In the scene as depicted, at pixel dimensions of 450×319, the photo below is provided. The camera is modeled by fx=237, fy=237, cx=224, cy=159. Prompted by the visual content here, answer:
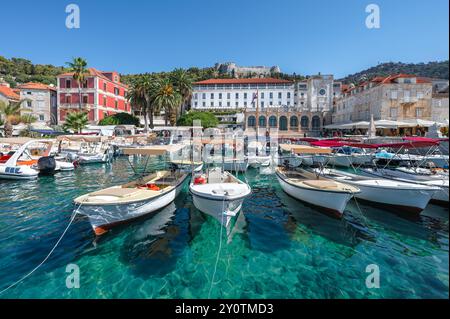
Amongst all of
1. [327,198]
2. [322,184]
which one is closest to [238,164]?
[322,184]

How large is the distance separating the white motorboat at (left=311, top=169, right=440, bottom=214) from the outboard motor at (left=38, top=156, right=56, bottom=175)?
23.1m

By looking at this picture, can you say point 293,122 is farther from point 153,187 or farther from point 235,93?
point 153,187

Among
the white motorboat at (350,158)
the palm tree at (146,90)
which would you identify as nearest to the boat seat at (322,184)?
the white motorboat at (350,158)

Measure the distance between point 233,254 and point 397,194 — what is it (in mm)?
8697

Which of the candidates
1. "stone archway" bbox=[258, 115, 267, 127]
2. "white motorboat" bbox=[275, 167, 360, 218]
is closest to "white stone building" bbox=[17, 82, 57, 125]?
"stone archway" bbox=[258, 115, 267, 127]

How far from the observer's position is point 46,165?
20.5 m

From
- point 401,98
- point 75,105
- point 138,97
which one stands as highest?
point 138,97

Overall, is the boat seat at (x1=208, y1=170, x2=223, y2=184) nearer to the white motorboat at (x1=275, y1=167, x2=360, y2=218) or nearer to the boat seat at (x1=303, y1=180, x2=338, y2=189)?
the white motorboat at (x1=275, y1=167, x2=360, y2=218)

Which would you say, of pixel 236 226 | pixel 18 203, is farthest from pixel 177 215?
pixel 18 203

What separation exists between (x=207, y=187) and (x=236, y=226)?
6.98 feet

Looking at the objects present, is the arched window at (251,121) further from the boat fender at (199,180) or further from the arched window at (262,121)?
the boat fender at (199,180)

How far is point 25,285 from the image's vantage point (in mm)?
6496
